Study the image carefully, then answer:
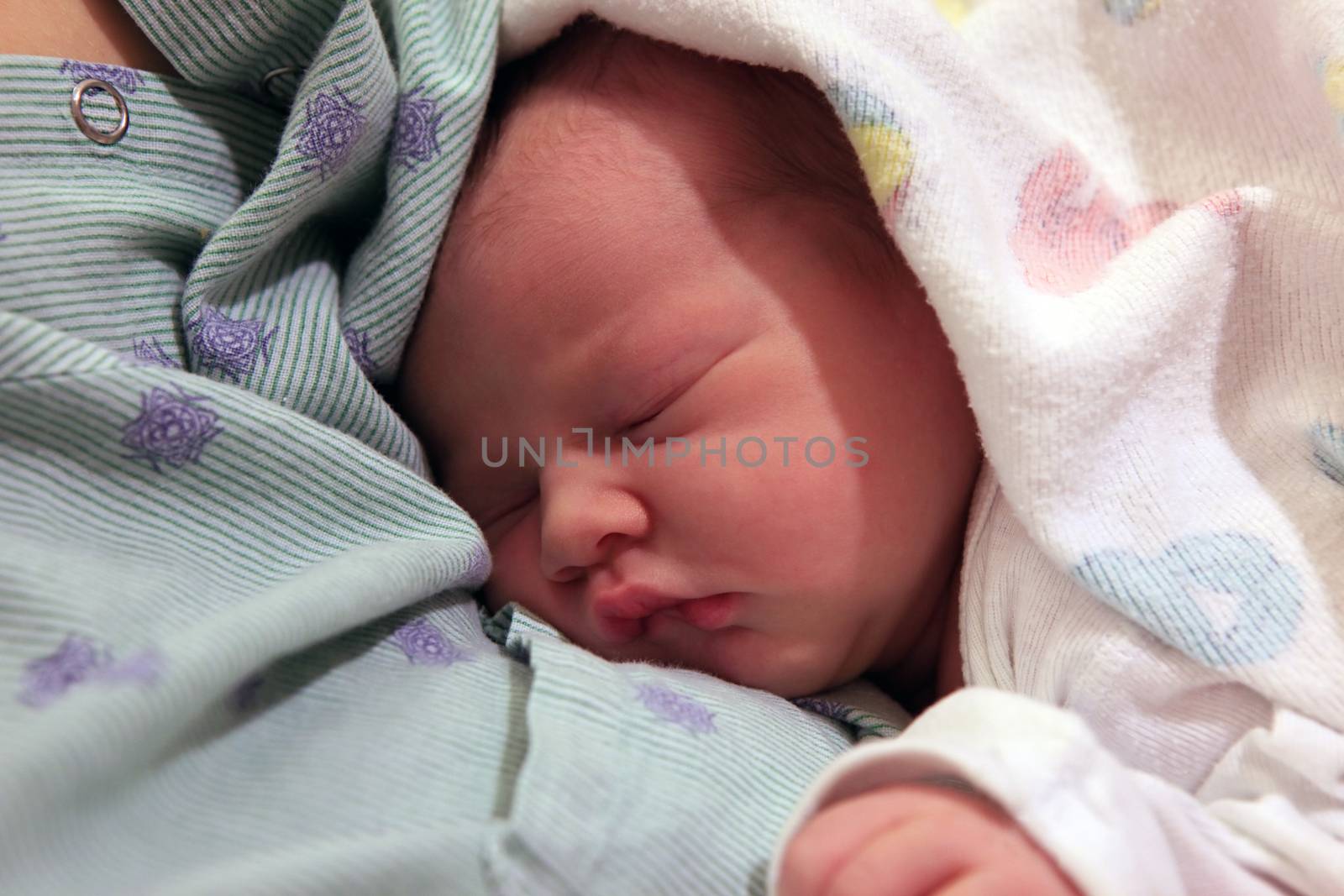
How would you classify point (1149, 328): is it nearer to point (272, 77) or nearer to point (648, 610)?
point (648, 610)

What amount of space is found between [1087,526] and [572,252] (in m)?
0.47

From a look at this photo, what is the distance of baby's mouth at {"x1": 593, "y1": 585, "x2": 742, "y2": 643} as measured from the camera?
3.02 feet

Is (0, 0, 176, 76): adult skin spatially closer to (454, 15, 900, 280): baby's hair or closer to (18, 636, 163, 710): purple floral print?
(454, 15, 900, 280): baby's hair

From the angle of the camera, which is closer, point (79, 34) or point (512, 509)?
point (79, 34)

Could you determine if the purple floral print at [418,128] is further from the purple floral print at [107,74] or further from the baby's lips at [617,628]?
the baby's lips at [617,628]

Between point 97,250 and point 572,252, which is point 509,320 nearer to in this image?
point 572,252

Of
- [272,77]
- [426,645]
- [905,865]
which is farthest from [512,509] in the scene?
[905,865]

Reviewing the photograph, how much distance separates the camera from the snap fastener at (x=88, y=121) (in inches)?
33.7

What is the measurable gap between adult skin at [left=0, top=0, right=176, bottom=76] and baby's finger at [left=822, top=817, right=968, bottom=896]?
0.84 metres

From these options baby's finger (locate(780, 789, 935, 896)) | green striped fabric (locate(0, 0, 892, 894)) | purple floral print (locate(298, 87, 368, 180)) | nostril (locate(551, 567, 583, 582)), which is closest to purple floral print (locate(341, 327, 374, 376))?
green striped fabric (locate(0, 0, 892, 894))

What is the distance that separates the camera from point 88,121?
864mm

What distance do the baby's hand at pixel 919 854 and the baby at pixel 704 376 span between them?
0.27 m

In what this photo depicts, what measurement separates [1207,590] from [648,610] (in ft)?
1.43

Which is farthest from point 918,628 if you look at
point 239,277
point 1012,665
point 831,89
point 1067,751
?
point 239,277
